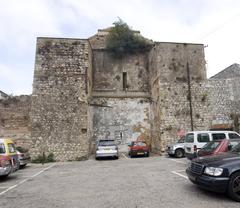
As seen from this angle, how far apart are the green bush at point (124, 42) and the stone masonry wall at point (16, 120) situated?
9265mm

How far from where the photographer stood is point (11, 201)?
618 cm

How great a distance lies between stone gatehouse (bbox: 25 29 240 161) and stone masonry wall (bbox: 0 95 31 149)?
6.26ft

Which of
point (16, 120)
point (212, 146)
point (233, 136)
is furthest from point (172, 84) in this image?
point (16, 120)

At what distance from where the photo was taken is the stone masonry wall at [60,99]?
16594 mm

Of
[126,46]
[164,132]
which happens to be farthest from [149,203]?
[126,46]

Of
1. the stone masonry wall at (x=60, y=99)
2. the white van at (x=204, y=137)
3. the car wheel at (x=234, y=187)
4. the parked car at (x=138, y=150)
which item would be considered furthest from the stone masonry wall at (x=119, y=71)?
the car wheel at (x=234, y=187)

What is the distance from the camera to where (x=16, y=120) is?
1819 cm

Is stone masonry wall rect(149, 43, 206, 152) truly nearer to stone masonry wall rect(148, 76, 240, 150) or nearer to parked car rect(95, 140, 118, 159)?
stone masonry wall rect(148, 76, 240, 150)

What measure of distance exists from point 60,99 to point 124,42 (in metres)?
8.91

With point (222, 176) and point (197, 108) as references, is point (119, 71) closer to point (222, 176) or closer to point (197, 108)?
point (197, 108)

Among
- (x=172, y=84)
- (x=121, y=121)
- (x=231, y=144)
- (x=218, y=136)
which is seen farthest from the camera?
(x=121, y=121)

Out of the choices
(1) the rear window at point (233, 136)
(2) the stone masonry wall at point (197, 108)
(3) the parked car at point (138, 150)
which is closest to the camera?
(1) the rear window at point (233, 136)

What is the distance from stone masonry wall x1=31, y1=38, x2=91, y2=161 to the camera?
16.6 meters

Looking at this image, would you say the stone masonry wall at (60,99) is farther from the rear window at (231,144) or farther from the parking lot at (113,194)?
the rear window at (231,144)
